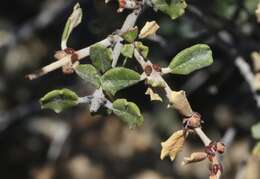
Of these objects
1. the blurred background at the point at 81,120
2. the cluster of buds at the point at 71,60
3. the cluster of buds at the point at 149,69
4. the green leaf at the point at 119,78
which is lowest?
the cluster of buds at the point at 149,69

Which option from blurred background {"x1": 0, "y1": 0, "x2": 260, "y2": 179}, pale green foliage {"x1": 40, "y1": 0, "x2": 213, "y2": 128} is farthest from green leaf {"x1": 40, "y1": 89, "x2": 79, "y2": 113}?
blurred background {"x1": 0, "y1": 0, "x2": 260, "y2": 179}

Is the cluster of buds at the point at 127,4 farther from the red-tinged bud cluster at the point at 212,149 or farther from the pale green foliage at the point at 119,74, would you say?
the red-tinged bud cluster at the point at 212,149

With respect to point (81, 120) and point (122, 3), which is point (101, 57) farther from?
point (81, 120)

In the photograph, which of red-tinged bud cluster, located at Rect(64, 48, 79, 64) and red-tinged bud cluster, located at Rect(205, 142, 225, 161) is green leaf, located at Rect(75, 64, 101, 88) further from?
red-tinged bud cluster, located at Rect(205, 142, 225, 161)

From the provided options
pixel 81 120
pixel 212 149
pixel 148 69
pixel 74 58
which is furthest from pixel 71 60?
pixel 81 120

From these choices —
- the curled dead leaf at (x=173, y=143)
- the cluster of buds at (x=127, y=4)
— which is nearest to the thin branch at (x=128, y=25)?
the cluster of buds at (x=127, y=4)

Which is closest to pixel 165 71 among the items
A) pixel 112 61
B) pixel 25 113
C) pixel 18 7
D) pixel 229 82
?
pixel 112 61
